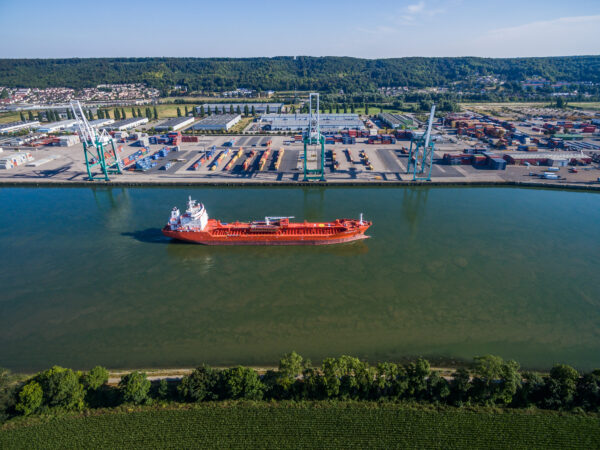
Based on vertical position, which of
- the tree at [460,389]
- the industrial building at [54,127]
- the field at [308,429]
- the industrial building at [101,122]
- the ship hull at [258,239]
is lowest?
the field at [308,429]

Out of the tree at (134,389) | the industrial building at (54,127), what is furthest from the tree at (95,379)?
the industrial building at (54,127)

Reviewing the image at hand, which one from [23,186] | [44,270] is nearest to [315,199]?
[44,270]

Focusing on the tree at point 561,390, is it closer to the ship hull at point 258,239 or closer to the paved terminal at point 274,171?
the ship hull at point 258,239

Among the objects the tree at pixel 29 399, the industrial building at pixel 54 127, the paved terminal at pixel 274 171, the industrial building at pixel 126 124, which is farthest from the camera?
the industrial building at pixel 126 124

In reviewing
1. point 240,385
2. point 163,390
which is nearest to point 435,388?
point 240,385

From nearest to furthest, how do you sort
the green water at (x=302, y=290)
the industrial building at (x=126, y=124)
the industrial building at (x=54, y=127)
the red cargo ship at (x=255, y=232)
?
the green water at (x=302, y=290) → the red cargo ship at (x=255, y=232) → the industrial building at (x=54, y=127) → the industrial building at (x=126, y=124)

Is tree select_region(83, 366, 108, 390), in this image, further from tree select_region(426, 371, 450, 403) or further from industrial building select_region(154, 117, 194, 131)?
industrial building select_region(154, 117, 194, 131)

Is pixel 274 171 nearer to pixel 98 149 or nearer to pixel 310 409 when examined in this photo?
pixel 98 149

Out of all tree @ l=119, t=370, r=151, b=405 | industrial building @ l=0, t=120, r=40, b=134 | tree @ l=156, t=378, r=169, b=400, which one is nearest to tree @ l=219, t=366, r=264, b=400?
tree @ l=156, t=378, r=169, b=400

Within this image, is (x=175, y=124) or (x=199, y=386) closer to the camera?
(x=199, y=386)
